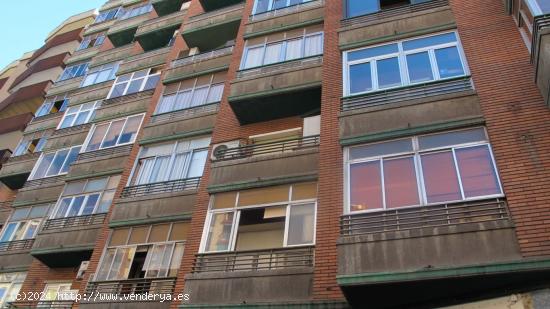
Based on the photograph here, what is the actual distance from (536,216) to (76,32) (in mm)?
34437

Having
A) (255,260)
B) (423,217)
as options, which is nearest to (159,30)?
(255,260)

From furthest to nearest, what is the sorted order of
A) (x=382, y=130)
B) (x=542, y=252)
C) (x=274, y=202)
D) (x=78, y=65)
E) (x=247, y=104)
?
1. (x=78, y=65)
2. (x=247, y=104)
3. (x=274, y=202)
4. (x=382, y=130)
5. (x=542, y=252)

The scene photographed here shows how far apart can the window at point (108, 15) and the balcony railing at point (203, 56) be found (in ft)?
51.6

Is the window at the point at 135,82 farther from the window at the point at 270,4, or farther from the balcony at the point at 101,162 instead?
the window at the point at 270,4

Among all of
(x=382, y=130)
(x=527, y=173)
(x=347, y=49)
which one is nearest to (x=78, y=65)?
(x=347, y=49)

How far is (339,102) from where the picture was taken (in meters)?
11.6

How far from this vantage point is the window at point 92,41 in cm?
2995

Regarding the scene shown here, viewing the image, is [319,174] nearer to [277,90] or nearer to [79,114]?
[277,90]

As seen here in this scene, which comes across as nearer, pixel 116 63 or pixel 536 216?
pixel 536 216

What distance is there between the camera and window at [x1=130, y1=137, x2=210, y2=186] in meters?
14.7

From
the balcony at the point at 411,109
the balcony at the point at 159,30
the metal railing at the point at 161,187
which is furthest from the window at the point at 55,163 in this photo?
the balcony at the point at 411,109

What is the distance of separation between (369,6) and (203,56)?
25.9 feet

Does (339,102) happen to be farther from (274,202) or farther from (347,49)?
(274,202)

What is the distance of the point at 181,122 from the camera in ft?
53.1
